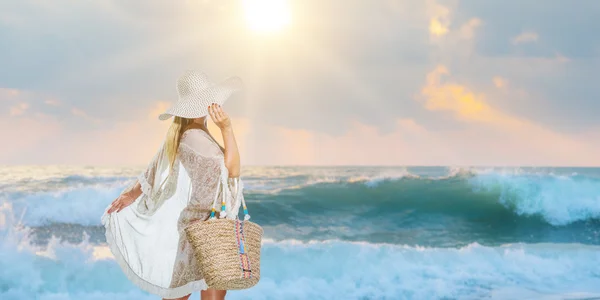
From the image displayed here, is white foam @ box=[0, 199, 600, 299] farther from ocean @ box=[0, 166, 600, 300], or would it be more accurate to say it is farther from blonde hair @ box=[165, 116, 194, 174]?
blonde hair @ box=[165, 116, 194, 174]

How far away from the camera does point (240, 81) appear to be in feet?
11.4

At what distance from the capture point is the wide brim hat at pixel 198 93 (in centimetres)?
328

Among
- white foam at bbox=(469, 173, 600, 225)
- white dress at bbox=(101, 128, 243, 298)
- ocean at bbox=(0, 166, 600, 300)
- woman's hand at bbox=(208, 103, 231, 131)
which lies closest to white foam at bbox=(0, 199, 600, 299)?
ocean at bbox=(0, 166, 600, 300)

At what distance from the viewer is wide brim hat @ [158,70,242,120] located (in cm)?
328

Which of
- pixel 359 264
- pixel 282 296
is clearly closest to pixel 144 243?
pixel 282 296

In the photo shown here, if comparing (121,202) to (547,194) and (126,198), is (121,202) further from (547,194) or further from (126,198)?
(547,194)

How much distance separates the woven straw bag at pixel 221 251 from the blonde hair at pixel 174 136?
13.3 inches

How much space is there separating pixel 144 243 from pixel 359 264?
5280 mm

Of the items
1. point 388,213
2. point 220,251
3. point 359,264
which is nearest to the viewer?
point 220,251

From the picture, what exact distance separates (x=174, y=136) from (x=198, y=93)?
0.85 feet

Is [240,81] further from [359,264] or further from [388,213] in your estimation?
[388,213]

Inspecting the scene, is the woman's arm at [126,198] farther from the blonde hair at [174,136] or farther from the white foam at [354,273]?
the white foam at [354,273]

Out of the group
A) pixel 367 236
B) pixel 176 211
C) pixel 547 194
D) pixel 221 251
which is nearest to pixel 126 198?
pixel 176 211

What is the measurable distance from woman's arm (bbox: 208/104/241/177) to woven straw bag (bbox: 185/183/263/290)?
19 centimetres
